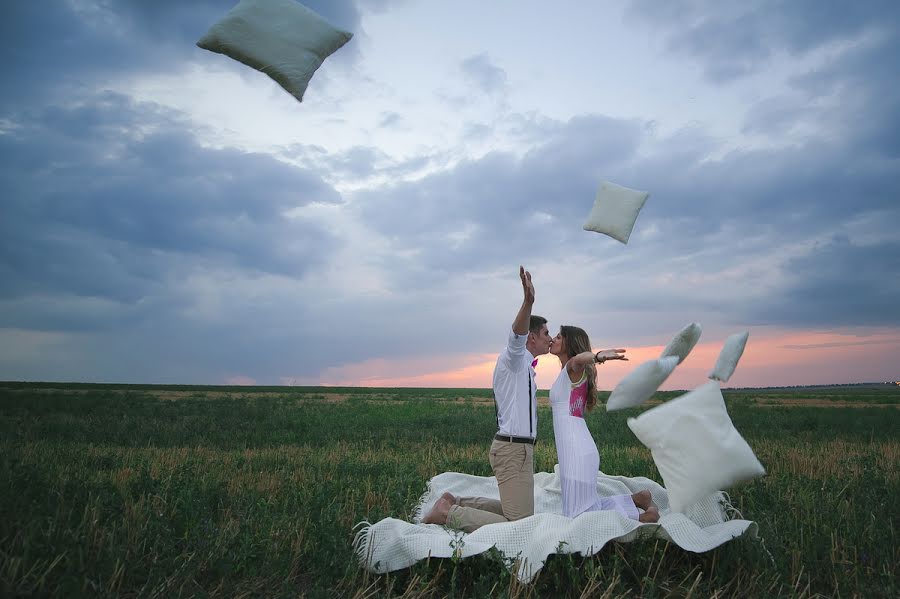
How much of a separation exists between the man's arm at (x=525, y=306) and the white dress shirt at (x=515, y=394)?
1.05ft

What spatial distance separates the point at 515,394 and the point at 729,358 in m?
2.40

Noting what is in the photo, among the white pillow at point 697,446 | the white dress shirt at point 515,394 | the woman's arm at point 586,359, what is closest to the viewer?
the white pillow at point 697,446

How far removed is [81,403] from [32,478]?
25930 millimetres

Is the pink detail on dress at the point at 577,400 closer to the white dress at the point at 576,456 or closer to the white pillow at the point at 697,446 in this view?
the white dress at the point at 576,456

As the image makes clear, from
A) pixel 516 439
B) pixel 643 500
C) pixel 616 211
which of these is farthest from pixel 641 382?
pixel 643 500

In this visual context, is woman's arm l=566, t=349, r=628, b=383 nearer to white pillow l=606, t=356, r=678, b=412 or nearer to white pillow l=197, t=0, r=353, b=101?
white pillow l=606, t=356, r=678, b=412

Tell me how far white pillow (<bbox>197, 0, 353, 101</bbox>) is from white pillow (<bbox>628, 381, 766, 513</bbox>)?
3390mm

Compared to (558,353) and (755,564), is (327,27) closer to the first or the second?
(558,353)

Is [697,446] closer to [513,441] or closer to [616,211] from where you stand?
[513,441]

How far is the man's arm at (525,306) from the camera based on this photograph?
16.7 feet

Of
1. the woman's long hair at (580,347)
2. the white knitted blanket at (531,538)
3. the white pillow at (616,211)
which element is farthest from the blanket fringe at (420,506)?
the white pillow at (616,211)

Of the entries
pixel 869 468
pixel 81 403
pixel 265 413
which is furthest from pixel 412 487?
pixel 81 403

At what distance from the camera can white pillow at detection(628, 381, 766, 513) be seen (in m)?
3.45

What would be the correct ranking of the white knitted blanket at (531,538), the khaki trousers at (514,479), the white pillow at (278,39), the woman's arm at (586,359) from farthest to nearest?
the khaki trousers at (514,479) → the woman's arm at (586,359) → the white knitted blanket at (531,538) → the white pillow at (278,39)
